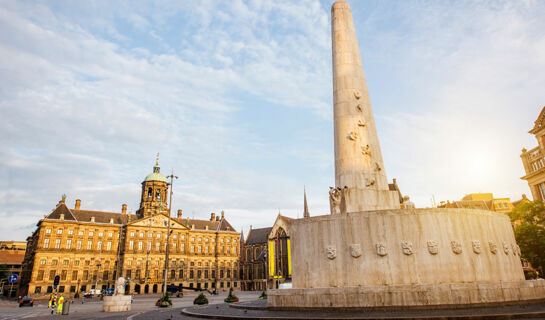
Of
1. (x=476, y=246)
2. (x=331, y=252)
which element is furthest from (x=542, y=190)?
(x=331, y=252)

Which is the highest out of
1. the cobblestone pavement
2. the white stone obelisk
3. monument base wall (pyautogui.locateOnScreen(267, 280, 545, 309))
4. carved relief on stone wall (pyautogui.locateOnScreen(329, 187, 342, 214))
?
the white stone obelisk

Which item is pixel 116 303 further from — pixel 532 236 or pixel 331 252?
pixel 532 236

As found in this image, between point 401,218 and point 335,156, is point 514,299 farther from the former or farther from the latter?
point 335,156

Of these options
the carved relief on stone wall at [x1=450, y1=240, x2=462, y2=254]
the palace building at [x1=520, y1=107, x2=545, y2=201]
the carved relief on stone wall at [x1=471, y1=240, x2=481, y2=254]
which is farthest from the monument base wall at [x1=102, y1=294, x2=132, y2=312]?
the palace building at [x1=520, y1=107, x2=545, y2=201]

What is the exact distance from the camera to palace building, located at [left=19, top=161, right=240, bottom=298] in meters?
68.9

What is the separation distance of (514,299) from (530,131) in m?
31.6

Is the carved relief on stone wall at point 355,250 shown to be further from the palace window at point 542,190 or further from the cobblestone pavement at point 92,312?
the palace window at point 542,190

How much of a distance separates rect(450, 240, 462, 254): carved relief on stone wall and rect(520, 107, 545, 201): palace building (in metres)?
29.5

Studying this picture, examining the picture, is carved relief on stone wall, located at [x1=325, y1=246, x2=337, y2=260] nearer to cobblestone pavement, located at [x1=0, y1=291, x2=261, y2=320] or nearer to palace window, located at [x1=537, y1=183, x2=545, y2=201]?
cobblestone pavement, located at [x1=0, y1=291, x2=261, y2=320]

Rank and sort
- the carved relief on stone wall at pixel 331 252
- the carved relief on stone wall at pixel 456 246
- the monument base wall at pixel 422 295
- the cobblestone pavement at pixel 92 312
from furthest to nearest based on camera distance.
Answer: the cobblestone pavement at pixel 92 312 < the carved relief on stone wall at pixel 331 252 < the carved relief on stone wall at pixel 456 246 < the monument base wall at pixel 422 295

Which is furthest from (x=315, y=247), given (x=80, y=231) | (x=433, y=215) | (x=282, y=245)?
(x=80, y=231)

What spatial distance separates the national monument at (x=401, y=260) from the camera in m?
10.7

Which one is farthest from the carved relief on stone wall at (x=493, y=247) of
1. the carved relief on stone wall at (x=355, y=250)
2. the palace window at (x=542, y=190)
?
the palace window at (x=542, y=190)

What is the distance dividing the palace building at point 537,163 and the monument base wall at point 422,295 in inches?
1133
